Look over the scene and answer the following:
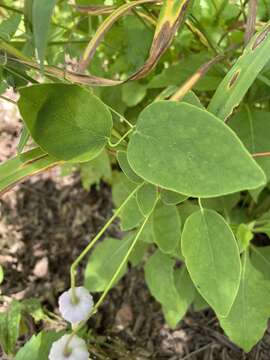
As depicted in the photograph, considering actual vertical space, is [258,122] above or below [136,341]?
above

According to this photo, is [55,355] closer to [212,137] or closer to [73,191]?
[212,137]

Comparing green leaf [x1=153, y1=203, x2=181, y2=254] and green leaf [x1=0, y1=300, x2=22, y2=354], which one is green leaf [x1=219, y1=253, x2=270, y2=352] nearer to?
green leaf [x1=153, y1=203, x2=181, y2=254]

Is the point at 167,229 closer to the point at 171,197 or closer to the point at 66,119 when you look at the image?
the point at 171,197

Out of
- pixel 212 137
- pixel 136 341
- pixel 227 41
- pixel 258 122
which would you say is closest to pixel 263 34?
pixel 212 137

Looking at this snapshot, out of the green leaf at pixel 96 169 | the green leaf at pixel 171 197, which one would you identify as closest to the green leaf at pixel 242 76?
the green leaf at pixel 171 197

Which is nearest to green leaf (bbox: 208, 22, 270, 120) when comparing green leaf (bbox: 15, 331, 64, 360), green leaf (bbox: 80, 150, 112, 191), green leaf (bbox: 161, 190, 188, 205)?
green leaf (bbox: 161, 190, 188, 205)

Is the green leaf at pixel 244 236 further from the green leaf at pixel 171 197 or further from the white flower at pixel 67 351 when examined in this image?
the white flower at pixel 67 351

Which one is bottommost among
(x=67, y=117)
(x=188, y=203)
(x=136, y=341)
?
(x=136, y=341)
